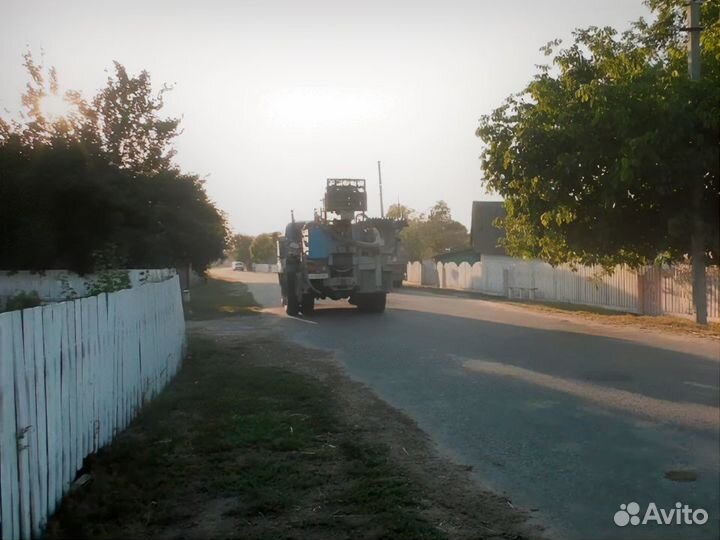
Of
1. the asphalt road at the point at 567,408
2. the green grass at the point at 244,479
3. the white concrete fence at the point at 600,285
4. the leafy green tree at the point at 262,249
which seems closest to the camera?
the green grass at the point at 244,479

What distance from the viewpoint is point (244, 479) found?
243 inches

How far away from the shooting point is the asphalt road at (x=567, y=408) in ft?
19.8

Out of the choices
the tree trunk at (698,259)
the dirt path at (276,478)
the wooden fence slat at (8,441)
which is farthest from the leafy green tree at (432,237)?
the wooden fence slat at (8,441)

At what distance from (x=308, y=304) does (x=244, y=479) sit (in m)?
17.7

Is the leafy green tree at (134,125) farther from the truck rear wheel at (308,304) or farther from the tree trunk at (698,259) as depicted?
the tree trunk at (698,259)

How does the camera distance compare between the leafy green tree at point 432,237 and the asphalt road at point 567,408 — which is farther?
the leafy green tree at point 432,237

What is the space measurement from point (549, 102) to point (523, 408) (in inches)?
456

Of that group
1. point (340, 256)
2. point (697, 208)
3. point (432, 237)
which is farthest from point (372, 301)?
point (432, 237)

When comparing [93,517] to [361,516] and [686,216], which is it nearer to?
[361,516]

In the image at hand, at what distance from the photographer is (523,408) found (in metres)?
9.23

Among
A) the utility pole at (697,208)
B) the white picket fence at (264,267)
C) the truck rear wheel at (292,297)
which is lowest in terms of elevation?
the white picket fence at (264,267)

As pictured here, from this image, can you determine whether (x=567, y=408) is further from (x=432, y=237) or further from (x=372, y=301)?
(x=432, y=237)

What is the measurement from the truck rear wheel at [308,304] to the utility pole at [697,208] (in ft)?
36.7

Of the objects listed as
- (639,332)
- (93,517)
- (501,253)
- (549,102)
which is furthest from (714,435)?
(501,253)
